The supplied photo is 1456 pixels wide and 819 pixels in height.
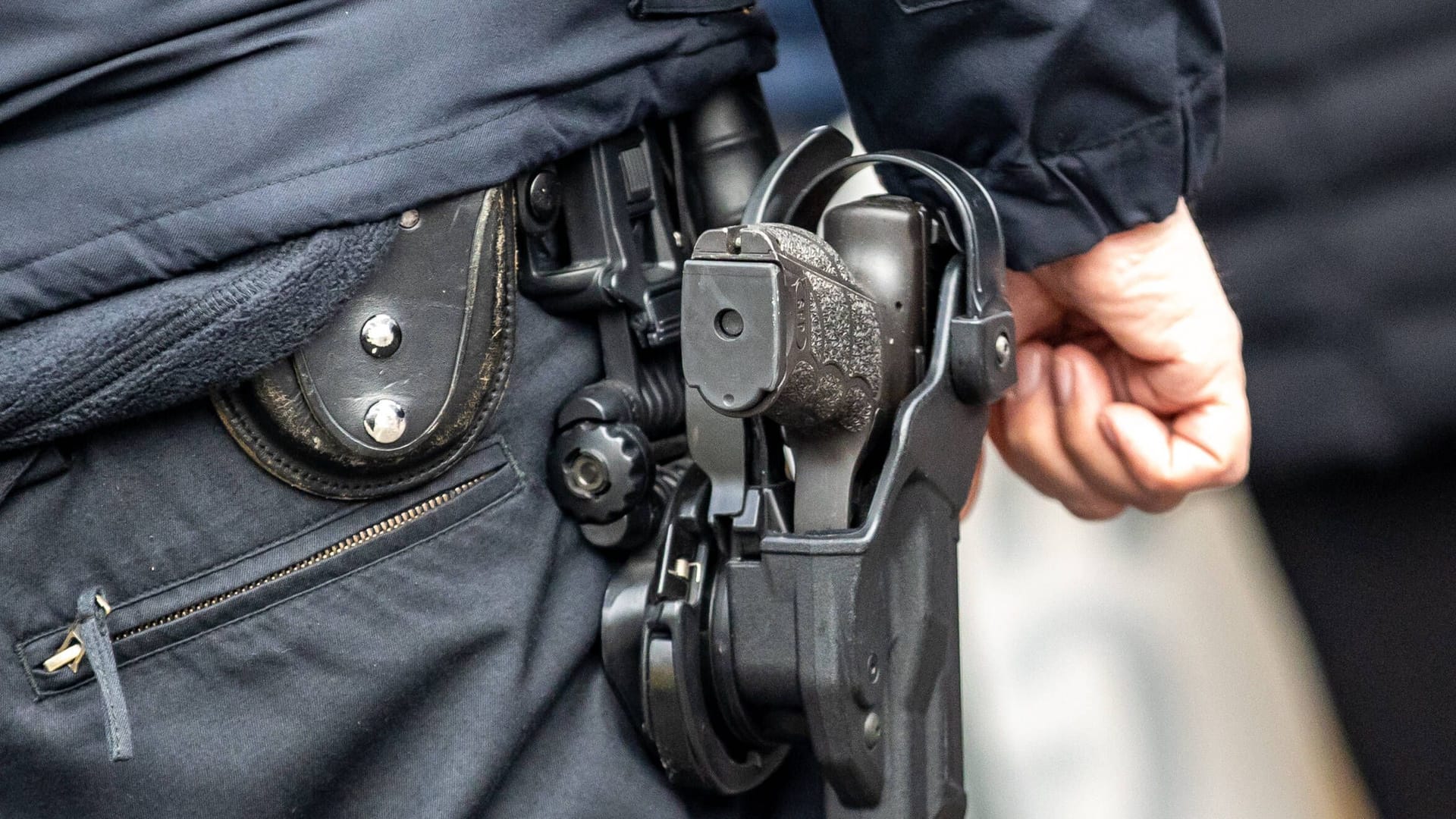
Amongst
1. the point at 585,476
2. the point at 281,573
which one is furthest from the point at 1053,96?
the point at 281,573

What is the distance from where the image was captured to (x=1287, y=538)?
5.28 ft

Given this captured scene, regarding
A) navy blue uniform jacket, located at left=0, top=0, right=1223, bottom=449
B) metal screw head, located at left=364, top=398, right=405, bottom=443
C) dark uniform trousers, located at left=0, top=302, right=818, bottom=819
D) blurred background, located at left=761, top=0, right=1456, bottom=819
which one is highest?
navy blue uniform jacket, located at left=0, top=0, right=1223, bottom=449

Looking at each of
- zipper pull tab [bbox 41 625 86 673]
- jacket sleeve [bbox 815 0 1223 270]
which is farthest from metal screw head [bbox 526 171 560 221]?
zipper pull tab [bbox 41 625 86 673]

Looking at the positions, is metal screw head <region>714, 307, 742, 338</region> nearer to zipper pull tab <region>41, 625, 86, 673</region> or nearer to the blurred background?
zipper pull tab <region>41, 625, 86, 673</region>

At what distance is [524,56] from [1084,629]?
1.34 metres

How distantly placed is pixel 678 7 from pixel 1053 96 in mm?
242

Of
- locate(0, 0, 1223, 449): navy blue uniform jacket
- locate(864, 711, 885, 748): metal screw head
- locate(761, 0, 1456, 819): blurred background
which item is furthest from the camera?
locate(761, 0, 1456, 819): blurred background

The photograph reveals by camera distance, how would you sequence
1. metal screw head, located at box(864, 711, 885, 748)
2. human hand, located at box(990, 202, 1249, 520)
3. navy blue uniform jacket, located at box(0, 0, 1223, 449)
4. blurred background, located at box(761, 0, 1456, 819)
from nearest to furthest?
navy blue uniform jacket, located at box(0, 0, 1223, 449) < metal screw head, located at box(864, 711, 885, 748) < human hand, located at box(990, 202, 1249, 520) < blurred background, located at box(761, 0, 1456, 819)

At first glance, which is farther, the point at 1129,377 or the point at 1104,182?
the point at 1129,377

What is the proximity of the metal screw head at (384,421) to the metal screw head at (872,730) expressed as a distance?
306 mm

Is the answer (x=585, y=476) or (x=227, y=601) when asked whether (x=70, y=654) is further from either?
(x=585, y=476)

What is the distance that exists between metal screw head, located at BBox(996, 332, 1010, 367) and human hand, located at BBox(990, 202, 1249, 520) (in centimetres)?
11

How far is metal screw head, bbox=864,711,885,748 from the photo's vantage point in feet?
2.41

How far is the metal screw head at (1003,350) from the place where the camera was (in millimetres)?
798
